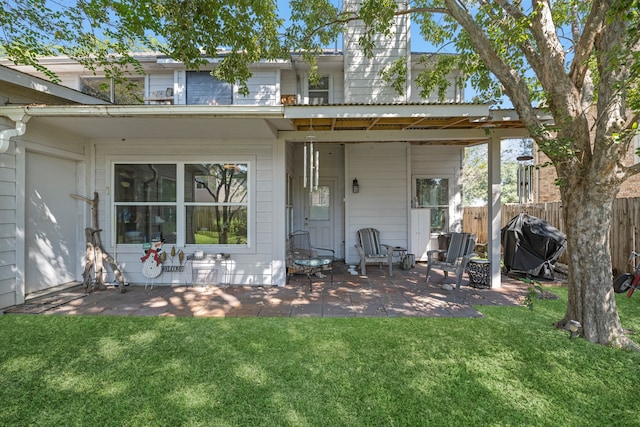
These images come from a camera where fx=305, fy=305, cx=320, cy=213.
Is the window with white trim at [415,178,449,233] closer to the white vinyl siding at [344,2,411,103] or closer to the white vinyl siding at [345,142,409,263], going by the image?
the white vinyl siding at [345,142,409,263]

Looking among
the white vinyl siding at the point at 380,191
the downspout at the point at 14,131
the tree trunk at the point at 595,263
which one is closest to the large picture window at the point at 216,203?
the downspout at the point at 14,131

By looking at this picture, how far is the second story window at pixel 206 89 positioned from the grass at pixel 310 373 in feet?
18.6

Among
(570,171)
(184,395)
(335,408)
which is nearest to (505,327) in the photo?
(570,171)

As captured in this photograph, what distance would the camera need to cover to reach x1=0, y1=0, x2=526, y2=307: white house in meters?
4.24

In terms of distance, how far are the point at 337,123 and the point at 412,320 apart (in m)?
3.10

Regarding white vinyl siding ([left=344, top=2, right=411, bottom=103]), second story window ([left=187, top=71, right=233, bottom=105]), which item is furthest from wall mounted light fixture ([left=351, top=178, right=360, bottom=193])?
second story window ([left=187, top=71, right=233, bottom=105])

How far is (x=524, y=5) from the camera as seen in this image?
4719 mm

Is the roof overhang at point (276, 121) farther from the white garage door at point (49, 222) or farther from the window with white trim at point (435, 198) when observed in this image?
the window with white trim at point (435, 198)

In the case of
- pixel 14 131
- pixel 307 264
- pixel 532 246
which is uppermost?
pixel 14 131

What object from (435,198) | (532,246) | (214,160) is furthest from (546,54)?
(435,198)

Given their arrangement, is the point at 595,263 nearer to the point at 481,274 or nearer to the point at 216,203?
the point at 481,274

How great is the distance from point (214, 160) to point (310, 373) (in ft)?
13.6

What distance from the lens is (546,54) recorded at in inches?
131

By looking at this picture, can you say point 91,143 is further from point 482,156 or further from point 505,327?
point 482,156
